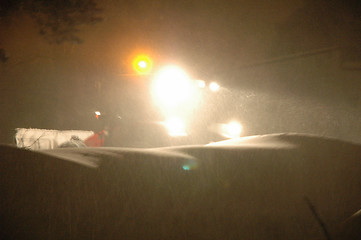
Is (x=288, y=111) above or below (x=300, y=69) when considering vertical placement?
below

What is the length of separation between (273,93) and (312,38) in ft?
6.54

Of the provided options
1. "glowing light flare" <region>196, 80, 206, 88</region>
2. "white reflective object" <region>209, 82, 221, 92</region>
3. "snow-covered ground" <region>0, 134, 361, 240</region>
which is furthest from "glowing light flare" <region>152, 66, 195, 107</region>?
"snow-covered ground" <region>0, 134, 361, 240</region>

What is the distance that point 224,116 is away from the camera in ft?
34.8

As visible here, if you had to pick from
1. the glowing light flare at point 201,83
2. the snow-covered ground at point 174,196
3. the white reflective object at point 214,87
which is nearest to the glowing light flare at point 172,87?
the glowing light flare at point 201,83

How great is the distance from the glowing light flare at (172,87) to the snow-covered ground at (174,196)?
24.9 ft

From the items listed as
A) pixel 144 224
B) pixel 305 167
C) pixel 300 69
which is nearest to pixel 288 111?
pixel 300 69

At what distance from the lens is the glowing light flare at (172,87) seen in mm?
9214

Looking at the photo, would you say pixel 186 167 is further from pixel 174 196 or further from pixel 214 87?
pixel 214 87

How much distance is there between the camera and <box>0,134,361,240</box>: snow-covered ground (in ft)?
2.97

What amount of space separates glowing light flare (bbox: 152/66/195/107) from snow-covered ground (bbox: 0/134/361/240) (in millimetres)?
7589

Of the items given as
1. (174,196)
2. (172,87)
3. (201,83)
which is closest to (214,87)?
(201,83)

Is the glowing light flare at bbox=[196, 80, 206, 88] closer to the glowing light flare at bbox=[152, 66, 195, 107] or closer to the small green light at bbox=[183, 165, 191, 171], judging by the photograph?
the glowing light flare at bbox=[152, 66, 195, 107]

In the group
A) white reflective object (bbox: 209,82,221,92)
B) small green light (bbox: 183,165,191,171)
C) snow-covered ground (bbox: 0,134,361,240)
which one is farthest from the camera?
white reflective object (bbox: 209,82,221,92)

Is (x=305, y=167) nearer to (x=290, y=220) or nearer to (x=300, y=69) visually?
(x=290, y=220)
